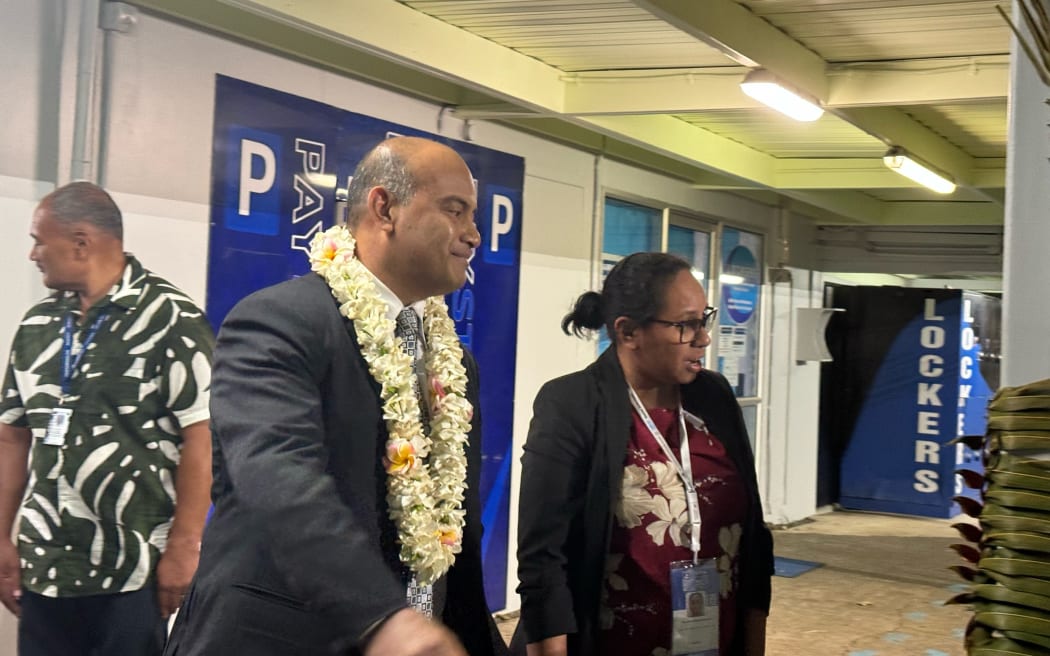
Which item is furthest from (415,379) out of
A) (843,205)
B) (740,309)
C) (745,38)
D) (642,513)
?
(843,205)

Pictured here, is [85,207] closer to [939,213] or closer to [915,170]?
[915,170]

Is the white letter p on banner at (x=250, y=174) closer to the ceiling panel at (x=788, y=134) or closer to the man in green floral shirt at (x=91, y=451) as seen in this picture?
the man in green floral shirt at (x=91, y=451)

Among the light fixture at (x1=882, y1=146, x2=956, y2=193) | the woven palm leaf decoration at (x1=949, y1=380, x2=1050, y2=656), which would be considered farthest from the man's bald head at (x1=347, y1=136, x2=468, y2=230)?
the light fixture at (x1=882, y1=146, x2=956, y2=193)

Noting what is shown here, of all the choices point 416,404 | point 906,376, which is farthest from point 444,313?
point 906,376

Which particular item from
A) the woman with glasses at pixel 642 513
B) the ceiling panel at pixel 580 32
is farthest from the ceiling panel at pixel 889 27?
the woman with glasses at pixel 642 513

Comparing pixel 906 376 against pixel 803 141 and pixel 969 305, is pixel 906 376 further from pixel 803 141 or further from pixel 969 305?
pixel 803 141

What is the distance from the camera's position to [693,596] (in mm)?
2406

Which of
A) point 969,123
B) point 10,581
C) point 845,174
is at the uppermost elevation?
point 969,123

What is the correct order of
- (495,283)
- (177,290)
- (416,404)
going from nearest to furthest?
(416,404), (177,290), (495,283)

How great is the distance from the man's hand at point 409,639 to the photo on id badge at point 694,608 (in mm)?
1110

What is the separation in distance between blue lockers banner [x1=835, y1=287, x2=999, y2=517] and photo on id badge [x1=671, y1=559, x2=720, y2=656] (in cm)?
954

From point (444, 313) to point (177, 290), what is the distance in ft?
8.01

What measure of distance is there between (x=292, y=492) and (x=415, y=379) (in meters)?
0.48

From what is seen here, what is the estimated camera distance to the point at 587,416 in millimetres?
2467
